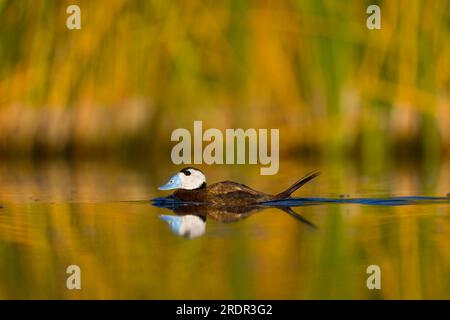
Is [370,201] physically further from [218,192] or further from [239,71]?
[239,71]

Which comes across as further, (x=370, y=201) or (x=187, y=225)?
(x=370, y=201)

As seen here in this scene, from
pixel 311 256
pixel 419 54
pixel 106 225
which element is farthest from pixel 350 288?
pixel 419 54

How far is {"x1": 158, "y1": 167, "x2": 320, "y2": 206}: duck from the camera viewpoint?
341 inches

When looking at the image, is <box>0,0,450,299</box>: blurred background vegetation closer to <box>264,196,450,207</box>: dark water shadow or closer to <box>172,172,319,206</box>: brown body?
<box>264,196,450,207</box>: dark water shadow

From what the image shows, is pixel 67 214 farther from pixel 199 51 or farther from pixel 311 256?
pixel 199 51

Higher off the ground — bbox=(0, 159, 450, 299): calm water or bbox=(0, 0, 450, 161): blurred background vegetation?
bbox=(0, 0, 450, 161): blurred background vegetation

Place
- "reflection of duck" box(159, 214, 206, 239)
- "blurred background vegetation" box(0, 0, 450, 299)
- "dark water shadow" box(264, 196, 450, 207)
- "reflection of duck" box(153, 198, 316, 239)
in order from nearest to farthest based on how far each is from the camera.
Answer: "reflection of duck" box(159, 214, 206, 239), "reflection of duck" box(153, 198, 316, 239), "dark water shadow" box(264, 196, 450, 207), "blurred background vegetation" box(0, 0, 450, 299)

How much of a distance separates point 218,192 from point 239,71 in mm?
4143

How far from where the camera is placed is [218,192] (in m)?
8.71

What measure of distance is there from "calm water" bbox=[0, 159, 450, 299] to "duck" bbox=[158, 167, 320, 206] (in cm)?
24

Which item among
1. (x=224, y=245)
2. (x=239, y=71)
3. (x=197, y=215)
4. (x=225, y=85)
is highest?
(x=239, y=71)

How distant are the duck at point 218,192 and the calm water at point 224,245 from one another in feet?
0.77

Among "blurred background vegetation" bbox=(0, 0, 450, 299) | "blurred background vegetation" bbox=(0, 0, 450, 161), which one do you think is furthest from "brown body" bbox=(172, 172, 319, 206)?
"blurred background vegetation" bbox=(0, 0, 450, 161)

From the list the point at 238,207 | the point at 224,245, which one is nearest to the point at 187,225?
the point at 224,245
